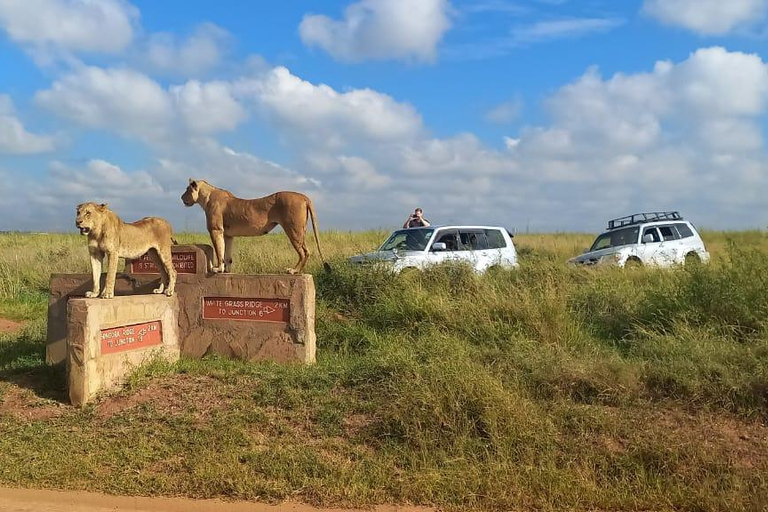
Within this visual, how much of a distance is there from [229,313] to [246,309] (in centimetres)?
24

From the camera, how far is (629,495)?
452 centimetres

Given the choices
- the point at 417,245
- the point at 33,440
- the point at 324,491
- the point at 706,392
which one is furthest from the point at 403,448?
the point at 417,245

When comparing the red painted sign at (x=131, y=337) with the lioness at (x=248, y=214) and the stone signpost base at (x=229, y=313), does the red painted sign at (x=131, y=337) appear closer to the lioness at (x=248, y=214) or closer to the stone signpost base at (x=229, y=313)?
the stone signpost base at (x=229, y=313)

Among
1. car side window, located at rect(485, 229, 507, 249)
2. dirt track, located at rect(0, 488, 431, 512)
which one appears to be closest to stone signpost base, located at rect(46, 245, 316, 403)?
dirt track, located at rect(0, 488, 431, 512)

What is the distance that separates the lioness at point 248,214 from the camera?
7906mm

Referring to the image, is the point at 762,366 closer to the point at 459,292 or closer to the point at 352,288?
the point at 459,292

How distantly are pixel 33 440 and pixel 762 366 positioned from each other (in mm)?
6690

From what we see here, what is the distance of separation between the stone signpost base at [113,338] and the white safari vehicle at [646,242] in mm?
10234

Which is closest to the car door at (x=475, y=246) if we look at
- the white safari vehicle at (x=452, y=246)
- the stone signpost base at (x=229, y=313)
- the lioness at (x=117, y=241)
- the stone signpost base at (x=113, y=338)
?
the white safari vehicle at (x=452, y=246)

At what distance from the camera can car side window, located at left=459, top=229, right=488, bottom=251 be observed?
1356cm

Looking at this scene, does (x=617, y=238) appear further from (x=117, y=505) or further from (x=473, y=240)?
(x=117, y=505)

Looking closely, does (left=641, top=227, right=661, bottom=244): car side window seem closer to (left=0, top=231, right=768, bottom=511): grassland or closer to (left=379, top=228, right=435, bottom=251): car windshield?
(left=379, top=228, right=435, bottom=251): car windshield

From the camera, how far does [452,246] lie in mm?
13391

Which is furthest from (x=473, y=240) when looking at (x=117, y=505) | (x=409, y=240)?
(x=117, y=505)
